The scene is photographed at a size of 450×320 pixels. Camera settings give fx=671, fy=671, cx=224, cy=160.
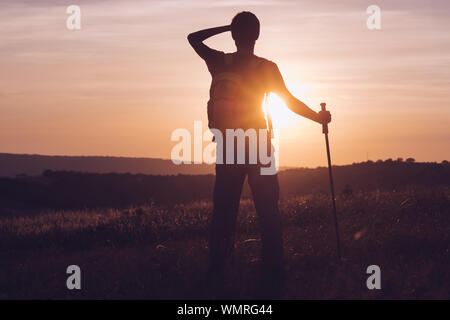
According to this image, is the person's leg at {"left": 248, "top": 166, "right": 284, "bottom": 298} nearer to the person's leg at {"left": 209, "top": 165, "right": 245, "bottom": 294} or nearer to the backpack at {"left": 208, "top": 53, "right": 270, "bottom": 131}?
the person's leg at {"left": 209, "top": 165, "right": 245, "bottom": 294}

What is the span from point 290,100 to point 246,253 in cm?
267

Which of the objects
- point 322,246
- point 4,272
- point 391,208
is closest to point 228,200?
point 322,246

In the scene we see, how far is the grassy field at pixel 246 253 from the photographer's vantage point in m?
8.11

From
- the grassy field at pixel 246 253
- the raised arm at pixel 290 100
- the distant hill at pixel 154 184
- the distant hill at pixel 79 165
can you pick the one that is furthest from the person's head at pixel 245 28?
the distant hill at pixel 79 165

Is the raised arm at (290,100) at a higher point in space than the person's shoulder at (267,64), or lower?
lower

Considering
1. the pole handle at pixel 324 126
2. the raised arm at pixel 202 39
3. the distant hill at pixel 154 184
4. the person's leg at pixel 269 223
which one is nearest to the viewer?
the person's leg at pixel 269 223

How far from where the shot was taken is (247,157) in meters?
8.11

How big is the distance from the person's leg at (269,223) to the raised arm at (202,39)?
4.95 feet

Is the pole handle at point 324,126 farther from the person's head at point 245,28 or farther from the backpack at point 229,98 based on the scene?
the person's head at point 245,28

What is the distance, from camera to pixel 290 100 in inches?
328

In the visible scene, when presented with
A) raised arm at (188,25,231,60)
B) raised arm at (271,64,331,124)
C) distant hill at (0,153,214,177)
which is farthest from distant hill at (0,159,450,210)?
distant hill at (0,153,214,177)

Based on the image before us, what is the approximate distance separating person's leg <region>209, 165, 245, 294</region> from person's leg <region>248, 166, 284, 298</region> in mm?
208

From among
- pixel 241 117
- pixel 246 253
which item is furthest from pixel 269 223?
pixel 246 253

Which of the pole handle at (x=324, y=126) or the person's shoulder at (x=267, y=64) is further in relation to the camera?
the pole handle at (x=324, y=126)
